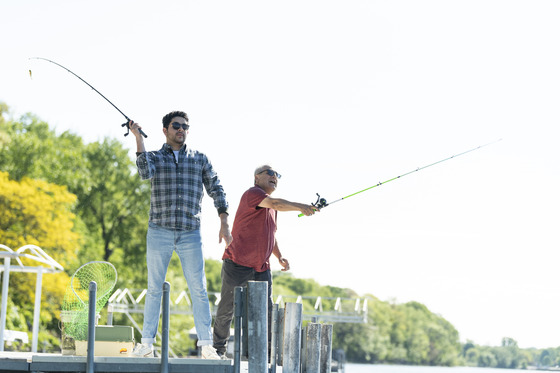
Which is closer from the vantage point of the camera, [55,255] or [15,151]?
[55,255]

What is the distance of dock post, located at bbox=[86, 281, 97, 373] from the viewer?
21.6 feet

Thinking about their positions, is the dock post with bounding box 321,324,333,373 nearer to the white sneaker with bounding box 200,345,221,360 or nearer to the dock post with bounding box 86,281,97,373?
the white sneaker with bounding box 200,345,221,360

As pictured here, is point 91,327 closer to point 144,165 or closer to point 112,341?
point 112,341

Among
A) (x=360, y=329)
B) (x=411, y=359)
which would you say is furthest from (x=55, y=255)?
A: (x=411, y=359)

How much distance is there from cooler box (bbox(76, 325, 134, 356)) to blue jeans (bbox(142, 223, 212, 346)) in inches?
7.1

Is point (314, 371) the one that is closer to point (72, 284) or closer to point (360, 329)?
point (72, 284)

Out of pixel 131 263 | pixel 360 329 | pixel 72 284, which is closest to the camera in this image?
pixel 72 284

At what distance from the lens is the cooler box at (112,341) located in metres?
7.11

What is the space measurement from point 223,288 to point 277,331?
0.75m

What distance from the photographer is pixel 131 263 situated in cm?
4344

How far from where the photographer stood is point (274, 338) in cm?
829

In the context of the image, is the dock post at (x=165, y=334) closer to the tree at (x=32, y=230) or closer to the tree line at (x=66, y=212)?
the tree line at (x=66, y=212)

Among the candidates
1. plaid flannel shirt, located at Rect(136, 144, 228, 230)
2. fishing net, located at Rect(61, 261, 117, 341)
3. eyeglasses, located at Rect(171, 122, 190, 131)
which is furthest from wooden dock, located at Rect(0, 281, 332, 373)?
eyeglasses, located at Rect(171, 122, 190, 131)

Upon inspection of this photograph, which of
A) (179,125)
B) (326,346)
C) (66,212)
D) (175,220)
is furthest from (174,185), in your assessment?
(66,212)
